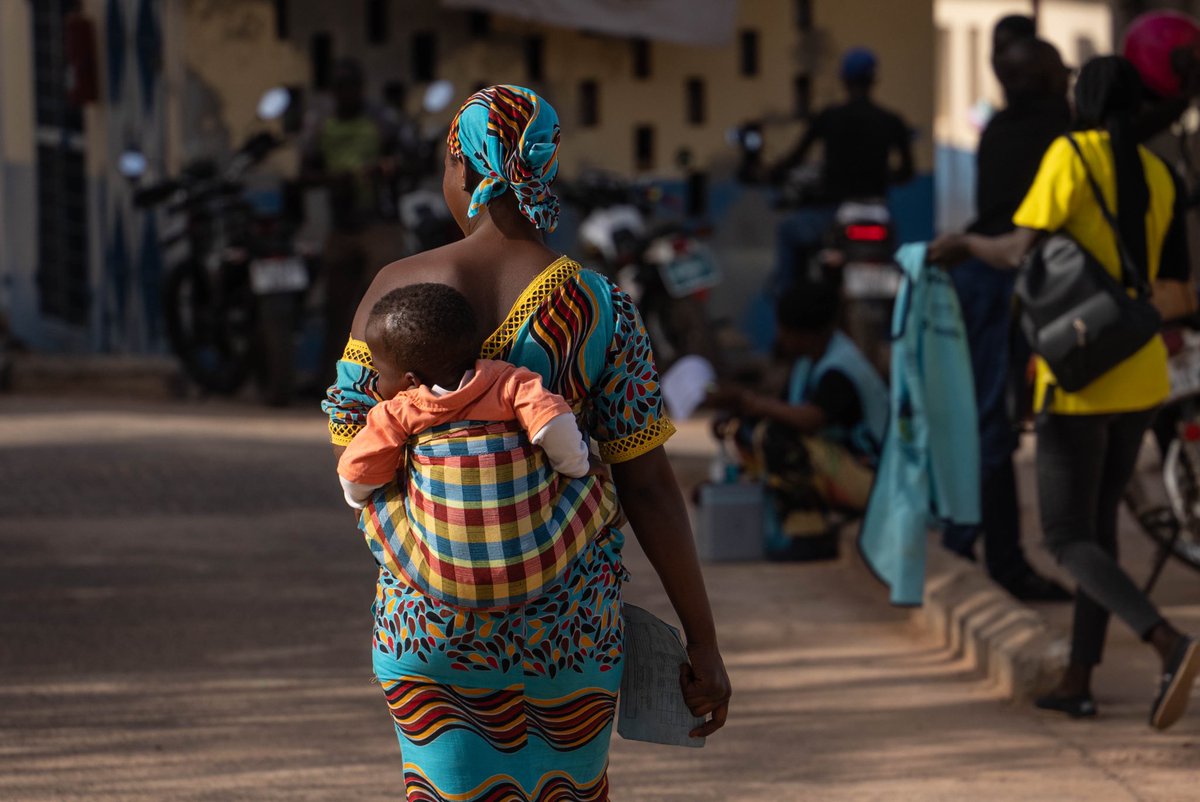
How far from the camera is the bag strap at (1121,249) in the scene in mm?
4984

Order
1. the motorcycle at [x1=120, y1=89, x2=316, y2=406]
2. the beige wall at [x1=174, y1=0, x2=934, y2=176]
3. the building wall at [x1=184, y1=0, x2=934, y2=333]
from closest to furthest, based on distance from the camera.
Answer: the motorcycle at [x1=120, y1=89, x2=316, y2=406]
the beige wall at [x1=174, y1=0, x2=934, y2=176]
the building wall at [x1=184, y1=0, x2=934, y2=333]

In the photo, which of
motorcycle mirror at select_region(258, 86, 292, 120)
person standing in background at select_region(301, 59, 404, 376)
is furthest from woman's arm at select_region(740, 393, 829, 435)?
motorcycle mirror at select_region(258, 86, 292, 120)

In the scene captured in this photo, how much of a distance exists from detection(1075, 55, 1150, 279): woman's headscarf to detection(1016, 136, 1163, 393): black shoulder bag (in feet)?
0.26

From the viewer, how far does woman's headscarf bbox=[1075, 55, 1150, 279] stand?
5.03 m

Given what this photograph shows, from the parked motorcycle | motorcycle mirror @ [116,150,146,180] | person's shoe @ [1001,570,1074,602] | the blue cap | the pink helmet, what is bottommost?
person's shoe @ [1001,570,1074,602]

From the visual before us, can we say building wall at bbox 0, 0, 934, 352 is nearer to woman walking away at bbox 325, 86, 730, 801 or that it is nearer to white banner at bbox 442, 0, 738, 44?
white banner at bbox 442, 0, 738, 44

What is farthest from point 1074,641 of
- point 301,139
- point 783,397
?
point 301,139

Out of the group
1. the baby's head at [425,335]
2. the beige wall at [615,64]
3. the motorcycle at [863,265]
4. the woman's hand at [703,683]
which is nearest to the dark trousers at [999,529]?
the woman's hand at [703,683]

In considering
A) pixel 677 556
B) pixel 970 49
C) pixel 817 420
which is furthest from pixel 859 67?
pixel 970 49

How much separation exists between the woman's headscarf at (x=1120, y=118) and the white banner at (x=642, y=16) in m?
8.89

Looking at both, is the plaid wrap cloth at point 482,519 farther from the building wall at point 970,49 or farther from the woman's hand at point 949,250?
the building wall at point 970,49

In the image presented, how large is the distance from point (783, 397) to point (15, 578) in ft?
9.85

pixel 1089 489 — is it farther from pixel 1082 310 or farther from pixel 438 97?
pixel 438 97

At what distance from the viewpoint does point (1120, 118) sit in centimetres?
506
